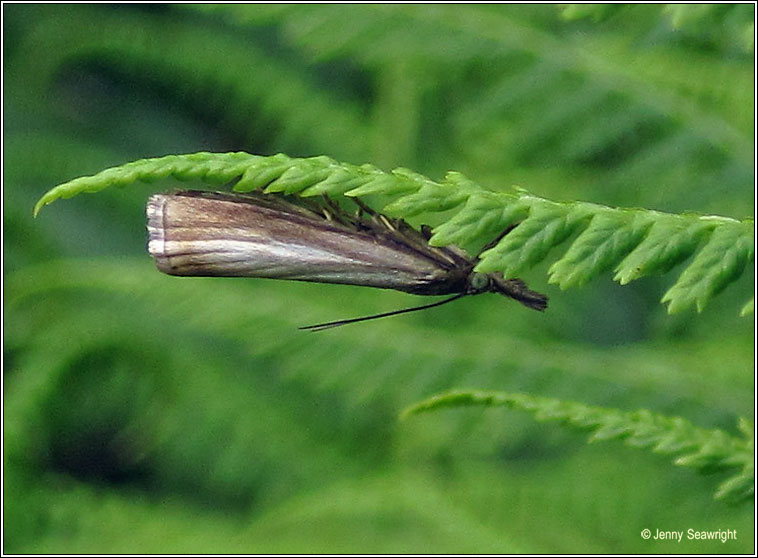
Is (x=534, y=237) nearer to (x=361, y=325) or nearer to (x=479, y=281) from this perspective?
(x=479, y=281)

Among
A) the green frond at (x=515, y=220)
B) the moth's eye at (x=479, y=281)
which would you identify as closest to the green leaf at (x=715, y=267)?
the green frond at (x=515, y=220)

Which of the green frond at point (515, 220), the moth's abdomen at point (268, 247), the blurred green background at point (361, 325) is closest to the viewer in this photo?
the green frond at point (515, 220)

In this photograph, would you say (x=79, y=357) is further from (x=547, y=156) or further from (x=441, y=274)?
(x=441, y=274)

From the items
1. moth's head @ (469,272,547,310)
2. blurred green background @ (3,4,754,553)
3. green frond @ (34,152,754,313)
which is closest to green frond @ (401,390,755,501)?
moth's head @ (469,272,547,310)

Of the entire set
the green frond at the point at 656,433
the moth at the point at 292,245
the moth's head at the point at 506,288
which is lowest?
the green frond at the point at 656,433

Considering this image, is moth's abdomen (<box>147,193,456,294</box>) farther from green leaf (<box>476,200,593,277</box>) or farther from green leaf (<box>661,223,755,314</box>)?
green leaf (<box>661,223,755,314</box>)

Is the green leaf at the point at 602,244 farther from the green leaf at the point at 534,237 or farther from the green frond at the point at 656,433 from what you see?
the green frond at the point at 656,433
